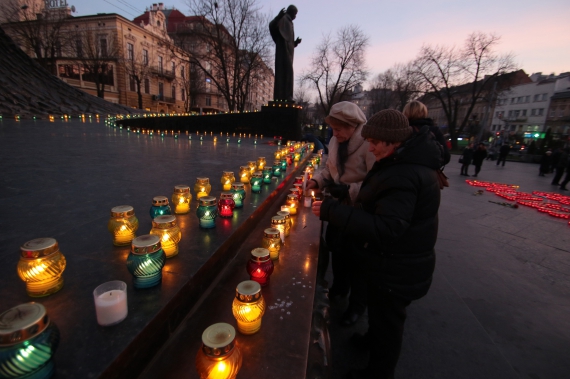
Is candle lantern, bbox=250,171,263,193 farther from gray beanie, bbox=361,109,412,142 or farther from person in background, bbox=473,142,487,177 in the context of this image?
person in background, bbox=473,142,487,177

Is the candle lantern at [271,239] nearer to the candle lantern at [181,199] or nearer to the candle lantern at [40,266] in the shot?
the candle lantern at [181,199]

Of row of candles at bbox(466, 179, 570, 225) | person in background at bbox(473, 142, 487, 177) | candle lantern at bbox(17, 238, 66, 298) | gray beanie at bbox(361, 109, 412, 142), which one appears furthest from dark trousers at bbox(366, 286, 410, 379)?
person in background at bbox(473, 142, 487, 177)

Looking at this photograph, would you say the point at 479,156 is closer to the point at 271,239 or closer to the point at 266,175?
the point at 266,175

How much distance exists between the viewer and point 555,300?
288 cm

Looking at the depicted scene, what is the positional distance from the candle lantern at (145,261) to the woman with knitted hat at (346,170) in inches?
57.8

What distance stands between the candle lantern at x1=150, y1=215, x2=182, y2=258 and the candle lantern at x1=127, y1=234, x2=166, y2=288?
24 centimetres

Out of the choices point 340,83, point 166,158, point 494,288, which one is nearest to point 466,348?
point 494,288

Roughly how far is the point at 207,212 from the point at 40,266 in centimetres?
112

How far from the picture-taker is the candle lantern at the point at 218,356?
1.00 metres

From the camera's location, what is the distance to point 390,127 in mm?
1544

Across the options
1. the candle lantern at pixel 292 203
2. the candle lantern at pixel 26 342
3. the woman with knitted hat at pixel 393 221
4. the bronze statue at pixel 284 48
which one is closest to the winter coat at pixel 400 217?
the woman with knitted hat at pixel 393 221

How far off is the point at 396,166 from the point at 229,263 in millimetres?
1570

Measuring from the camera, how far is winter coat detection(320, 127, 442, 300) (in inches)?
56.2

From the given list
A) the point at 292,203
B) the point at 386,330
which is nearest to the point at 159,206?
the point at 292,203
